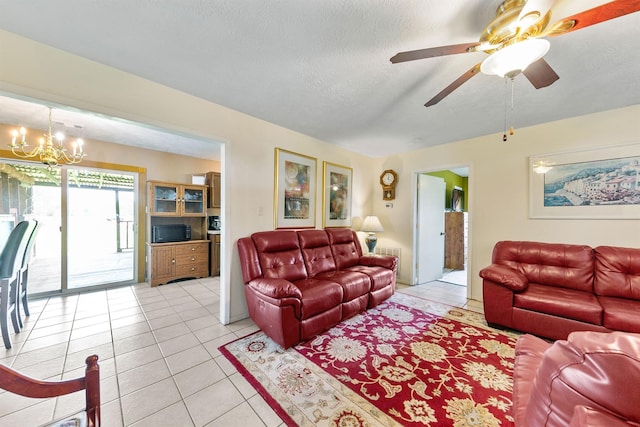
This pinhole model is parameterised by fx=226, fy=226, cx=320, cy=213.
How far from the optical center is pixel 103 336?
2.29 meters

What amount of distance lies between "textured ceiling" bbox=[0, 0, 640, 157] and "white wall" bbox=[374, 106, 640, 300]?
0.79 feet

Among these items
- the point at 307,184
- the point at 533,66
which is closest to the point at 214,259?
the point at 307,184

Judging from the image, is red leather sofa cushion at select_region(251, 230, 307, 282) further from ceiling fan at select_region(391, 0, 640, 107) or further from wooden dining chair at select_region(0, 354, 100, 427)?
ceiling fan at select_region(391, 0, 640, 107)

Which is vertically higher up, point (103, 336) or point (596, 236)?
point (596, 236)

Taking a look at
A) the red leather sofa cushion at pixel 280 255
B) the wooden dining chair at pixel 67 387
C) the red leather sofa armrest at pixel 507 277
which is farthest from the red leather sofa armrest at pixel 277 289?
the red leather sofa armrest at pixel 507 277

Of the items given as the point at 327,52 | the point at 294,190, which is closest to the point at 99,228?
the point at 294,190

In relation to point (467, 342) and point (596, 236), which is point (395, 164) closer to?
point (596, 236)

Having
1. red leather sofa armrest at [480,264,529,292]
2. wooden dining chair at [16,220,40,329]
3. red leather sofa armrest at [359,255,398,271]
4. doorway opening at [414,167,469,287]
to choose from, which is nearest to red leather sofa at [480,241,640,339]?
red leather sofa armrest at [480,264,529,292]

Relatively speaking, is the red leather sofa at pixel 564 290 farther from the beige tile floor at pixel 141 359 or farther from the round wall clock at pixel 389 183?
the round wall clock at pixel 389 183

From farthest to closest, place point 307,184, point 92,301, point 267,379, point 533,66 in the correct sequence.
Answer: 1. point 307,184
2. point 92,301
3. point 267,379
4. point 533,66

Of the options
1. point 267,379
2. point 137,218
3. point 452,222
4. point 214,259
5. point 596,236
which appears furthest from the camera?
point 452,222

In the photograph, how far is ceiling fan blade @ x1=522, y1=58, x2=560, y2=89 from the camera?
4.59ft

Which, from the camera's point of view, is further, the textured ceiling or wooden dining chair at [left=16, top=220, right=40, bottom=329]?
wooden dining chair at [left=16, top=220, right=40, bottom=329]

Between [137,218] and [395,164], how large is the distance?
16.1ft
